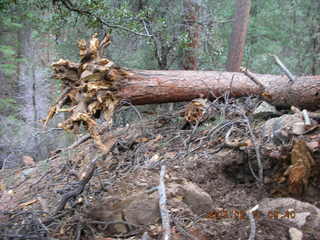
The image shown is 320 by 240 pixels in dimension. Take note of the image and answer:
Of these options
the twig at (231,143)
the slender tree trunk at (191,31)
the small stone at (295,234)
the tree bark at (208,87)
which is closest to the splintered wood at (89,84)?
the tree bark at (208,87)

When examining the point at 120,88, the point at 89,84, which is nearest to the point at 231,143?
the point at 120,88

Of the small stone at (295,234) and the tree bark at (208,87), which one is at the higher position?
the tree bark at (208,87)

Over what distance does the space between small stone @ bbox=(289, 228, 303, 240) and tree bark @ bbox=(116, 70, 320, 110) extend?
2493 millimetres

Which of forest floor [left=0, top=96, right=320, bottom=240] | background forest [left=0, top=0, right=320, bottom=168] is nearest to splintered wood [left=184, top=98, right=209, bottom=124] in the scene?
forest floor [left=0, top=96, right=320, bottom=240]

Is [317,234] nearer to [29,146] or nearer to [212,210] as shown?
[212,210]

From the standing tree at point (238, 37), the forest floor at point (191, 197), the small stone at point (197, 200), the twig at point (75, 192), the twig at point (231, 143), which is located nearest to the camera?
the forest floor at point (191, 197)

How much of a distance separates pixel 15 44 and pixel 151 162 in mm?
15633

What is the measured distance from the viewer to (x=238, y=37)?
1066 cm

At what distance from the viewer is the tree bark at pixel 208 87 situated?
479 centimetres

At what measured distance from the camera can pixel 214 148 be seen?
4.24m

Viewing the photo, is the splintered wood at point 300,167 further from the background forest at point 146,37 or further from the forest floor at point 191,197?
the background forest at point 146,37

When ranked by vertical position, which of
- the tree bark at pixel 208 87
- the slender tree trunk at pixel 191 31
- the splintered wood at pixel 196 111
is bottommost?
the splintered wood at pixel 196 111

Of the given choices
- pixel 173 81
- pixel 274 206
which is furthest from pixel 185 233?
pixel 173 81
